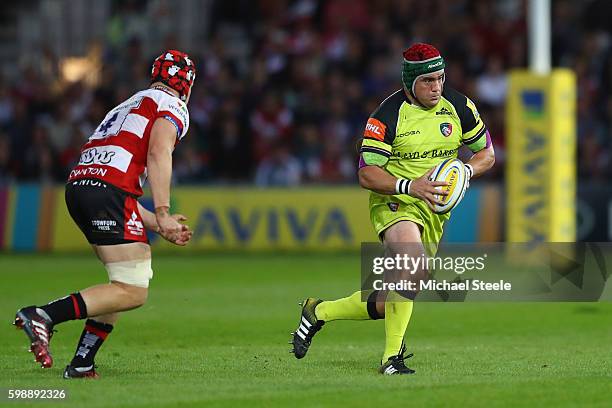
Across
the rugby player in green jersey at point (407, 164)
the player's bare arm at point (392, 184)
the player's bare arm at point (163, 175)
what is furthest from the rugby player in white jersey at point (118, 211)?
the rugby player in green jersey at point (407, 164)

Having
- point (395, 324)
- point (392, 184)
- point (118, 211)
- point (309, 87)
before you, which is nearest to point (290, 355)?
point (395, 324)

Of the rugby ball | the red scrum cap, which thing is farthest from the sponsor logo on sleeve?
the red scrum cap

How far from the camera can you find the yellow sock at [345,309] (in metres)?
10.1

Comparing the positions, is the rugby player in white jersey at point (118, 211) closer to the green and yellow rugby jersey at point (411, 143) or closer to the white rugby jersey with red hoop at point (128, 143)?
the white rugby jersey with red hoop at point (128, 143)

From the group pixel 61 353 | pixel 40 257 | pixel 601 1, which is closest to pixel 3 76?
pixel 40 257

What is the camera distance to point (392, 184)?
9719 millimetres

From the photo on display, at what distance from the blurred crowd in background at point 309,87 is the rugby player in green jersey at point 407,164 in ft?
41.9

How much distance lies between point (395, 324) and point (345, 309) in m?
0.65

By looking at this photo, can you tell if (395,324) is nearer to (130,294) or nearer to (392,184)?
(392,184)

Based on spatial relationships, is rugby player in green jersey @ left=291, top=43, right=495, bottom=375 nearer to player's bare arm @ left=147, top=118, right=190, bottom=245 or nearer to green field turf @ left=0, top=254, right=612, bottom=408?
green field turf @ left=0, top=254, right=612, bottom=408

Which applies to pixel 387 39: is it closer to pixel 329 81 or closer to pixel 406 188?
pixel 329 81

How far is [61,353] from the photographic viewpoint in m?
11.0

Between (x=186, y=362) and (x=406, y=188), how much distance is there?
2226 mm

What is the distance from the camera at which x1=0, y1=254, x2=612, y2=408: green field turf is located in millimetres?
8461
